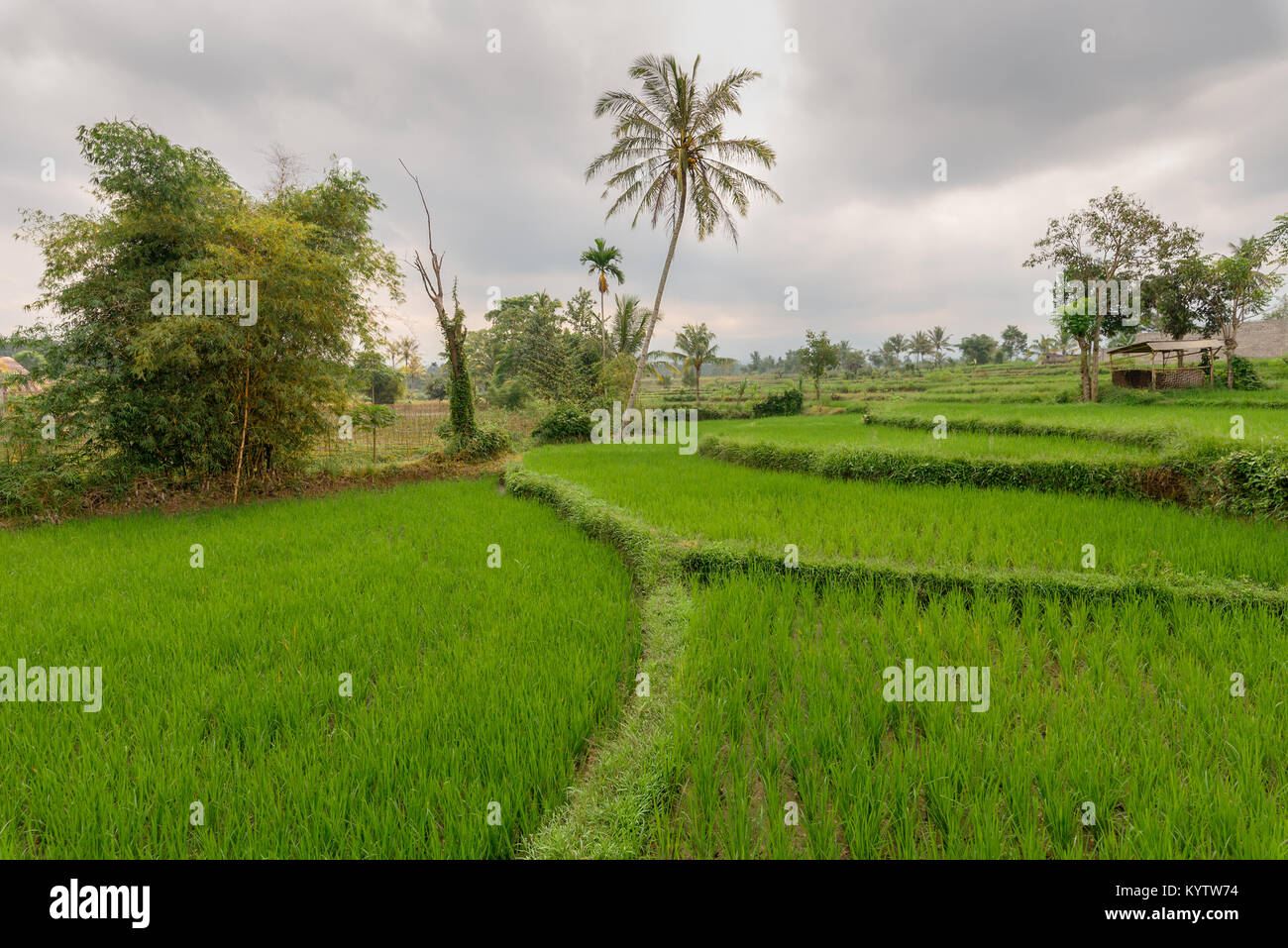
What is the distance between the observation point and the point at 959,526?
212 inches

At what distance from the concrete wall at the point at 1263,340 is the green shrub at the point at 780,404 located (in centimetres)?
2336

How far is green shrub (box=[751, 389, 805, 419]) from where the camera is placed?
29.8 metres

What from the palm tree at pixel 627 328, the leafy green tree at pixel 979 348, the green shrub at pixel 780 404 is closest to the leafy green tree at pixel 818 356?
the green shrub at pixel 780 404

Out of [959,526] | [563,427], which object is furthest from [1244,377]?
[563,427]

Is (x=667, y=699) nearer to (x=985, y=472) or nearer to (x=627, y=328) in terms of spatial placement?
(x=985, y=472)

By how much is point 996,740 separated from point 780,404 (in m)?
29.4

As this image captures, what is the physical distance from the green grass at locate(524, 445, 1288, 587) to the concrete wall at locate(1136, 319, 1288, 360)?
38533 mm

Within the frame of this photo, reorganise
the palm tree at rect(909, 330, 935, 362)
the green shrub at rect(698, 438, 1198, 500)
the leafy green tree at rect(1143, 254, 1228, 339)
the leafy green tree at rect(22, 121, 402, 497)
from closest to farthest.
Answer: the green shrub at rect(698, 438, 1198, 500)
the leafy green tree at rect(22, 121, 402, 497)
the leafy green tree at rect(1143, 254, 1228, 339)
the palm tree at rect(909, 330, 935, 362)

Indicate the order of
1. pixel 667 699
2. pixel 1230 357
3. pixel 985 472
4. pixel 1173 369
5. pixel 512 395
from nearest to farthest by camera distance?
1. pixel 667 699
2. pixel 985 472
3. pixel 1230 357
4. pixel 1173 369
5. pixel 512 395

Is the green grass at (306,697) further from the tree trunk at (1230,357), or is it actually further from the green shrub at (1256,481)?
the tree trunk at (1230,357)

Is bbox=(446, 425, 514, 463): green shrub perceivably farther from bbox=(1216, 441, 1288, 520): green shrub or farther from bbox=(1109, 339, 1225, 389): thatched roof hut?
bbox=(1109, 339, 1225, 389): thatched roof hut

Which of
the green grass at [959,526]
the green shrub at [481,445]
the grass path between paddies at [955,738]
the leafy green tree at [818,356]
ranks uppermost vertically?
the leafy green tree at [818,356]

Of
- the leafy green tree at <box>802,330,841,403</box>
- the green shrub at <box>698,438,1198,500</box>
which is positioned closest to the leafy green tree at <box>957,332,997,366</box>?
the leafy green tree at <box>802,330,841,403</box>

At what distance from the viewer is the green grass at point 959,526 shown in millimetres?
4242
